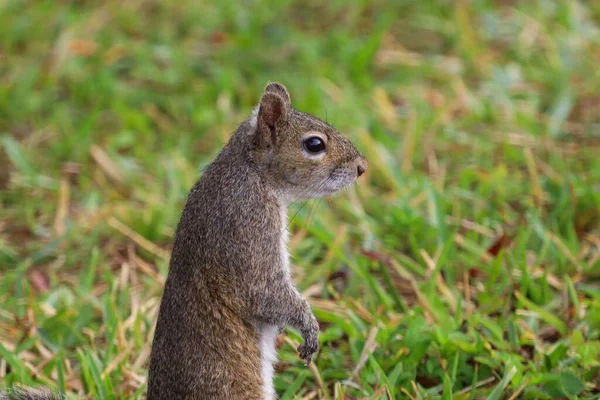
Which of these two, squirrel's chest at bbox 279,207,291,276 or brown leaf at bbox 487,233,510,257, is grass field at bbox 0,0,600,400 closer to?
brown leaf at bbox 487,233,510,257

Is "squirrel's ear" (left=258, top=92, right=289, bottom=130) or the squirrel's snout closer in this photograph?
"squirrel's ear" (left=258, top=92, right=289, bottom=130)

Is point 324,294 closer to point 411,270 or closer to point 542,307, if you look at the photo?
point 411,270

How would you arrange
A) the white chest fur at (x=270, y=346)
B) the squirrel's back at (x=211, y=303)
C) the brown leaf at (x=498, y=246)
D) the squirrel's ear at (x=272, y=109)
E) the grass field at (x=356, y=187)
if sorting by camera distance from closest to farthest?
the squirrel's back at (x=211, y=303) → the white chest fur at (x=270, y=346) → the squirrel's ear at (x=272, y=109) → the grass field at (x=356, y=187) → the brown leaf at (x=498, y=246)

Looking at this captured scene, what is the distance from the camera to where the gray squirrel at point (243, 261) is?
3.10 meters

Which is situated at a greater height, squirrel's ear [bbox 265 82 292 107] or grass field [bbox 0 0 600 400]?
squirrel's ear [bbox 265 82 292 107]

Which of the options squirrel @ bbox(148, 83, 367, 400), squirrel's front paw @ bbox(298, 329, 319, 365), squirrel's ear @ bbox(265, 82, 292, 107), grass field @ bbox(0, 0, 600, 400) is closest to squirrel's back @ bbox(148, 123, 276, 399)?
squirrel @ bbox(148, 83, 367, 400)

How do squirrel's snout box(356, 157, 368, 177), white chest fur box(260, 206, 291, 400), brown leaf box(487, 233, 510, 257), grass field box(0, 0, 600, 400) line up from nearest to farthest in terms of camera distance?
white chest fur box(260, 206, 291, 400)
squirrel's snout box(356, 157, 368, 177)
grass field box(0, 0, 600, 400)
brown leaf box(487, 233, 510, 257)

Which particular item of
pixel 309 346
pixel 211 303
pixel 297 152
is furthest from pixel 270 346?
pixel 297 152

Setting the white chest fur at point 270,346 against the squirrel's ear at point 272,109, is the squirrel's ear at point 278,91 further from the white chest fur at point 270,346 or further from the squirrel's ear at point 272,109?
the white chest fur at point 270,346

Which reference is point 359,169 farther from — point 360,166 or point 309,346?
point 309,346

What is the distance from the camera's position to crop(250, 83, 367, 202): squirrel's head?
11.1 ft

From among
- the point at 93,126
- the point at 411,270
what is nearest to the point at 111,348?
the point at 411,270

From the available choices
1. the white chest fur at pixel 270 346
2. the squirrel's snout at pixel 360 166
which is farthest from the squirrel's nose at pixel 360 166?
the white chest fur at pixel 270 346

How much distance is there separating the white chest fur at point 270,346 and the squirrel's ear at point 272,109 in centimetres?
30
